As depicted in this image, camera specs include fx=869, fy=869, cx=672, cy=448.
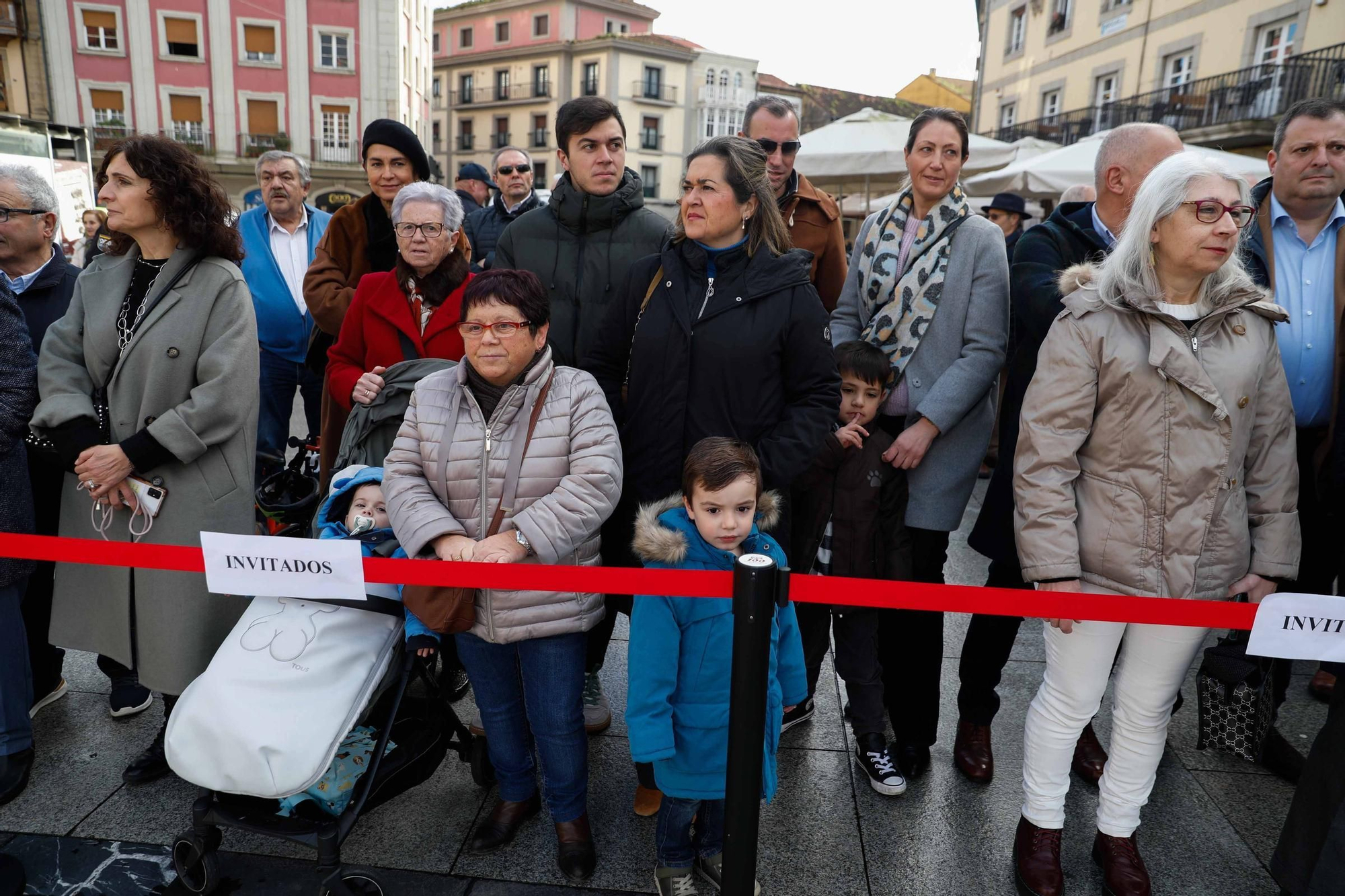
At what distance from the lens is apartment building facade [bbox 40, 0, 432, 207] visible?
1223 inches

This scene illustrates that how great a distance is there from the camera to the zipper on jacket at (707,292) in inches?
103

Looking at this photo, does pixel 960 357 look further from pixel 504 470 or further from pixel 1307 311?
pixel 504 470

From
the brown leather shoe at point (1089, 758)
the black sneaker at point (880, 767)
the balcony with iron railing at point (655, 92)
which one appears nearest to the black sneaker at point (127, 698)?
the black sneaker at point (880, 767)

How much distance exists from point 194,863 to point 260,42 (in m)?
37.2

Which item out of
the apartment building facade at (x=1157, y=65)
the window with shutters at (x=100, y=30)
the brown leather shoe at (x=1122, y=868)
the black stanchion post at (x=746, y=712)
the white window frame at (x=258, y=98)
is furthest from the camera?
the white window frame at (x=258, y=98)

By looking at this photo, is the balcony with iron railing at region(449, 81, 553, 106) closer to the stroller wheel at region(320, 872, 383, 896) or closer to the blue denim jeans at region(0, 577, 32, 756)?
the blue denim jeans at region(0, 577, 32, 756)

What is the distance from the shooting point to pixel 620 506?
2887mm

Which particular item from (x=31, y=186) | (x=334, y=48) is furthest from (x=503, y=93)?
(x=31, y=186)

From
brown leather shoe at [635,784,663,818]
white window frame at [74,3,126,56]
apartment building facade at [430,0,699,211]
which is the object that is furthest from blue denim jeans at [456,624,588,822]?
apartment building facade at [430,0,699,211]

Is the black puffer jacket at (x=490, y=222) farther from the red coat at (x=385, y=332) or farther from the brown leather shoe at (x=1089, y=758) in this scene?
the brown leather shoe at (x=1089, y=758)

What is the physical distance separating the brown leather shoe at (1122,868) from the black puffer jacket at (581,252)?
2.25m

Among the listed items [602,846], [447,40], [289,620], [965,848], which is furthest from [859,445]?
[447,40]

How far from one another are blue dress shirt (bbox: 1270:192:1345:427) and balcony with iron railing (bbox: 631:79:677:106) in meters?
51.8

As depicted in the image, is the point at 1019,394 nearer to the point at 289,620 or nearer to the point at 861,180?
the point at 289,620
